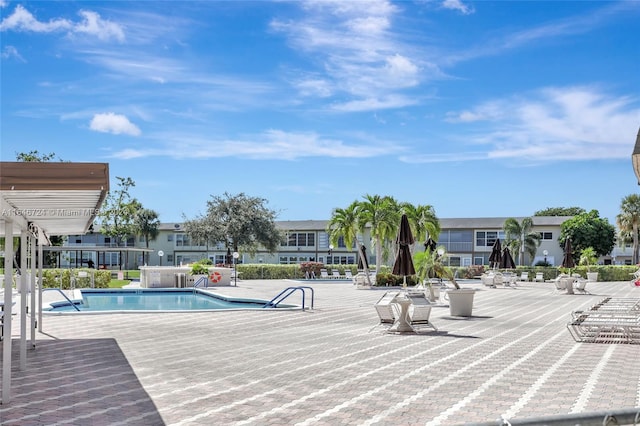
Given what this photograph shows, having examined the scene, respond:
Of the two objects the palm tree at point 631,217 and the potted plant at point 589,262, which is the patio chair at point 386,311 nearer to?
the potted plant at point 589,262

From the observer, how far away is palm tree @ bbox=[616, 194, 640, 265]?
61.3m

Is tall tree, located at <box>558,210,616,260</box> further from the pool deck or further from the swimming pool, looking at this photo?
the pool deck

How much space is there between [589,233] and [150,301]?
46792 millimetres

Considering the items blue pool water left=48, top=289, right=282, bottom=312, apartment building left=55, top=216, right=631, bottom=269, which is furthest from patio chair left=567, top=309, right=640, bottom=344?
apartment building left=55, top=216, right=631, bottom=269

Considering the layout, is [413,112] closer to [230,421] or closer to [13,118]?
[13,118]

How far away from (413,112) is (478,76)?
4729 millimetres

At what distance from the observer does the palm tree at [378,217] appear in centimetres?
3741

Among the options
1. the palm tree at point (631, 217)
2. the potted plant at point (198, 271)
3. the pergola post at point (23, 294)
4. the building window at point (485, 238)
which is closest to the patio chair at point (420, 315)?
the pergola post at point (23, 294)

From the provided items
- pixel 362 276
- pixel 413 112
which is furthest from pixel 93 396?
pixel 362 276

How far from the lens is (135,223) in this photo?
A: 2606 inches

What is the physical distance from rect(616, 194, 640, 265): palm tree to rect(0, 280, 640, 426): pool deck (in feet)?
168

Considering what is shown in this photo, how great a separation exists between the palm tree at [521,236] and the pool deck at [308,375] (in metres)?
47.5

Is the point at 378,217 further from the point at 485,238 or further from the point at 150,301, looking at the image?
the point at 485,238

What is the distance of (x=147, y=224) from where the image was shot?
7056cm
